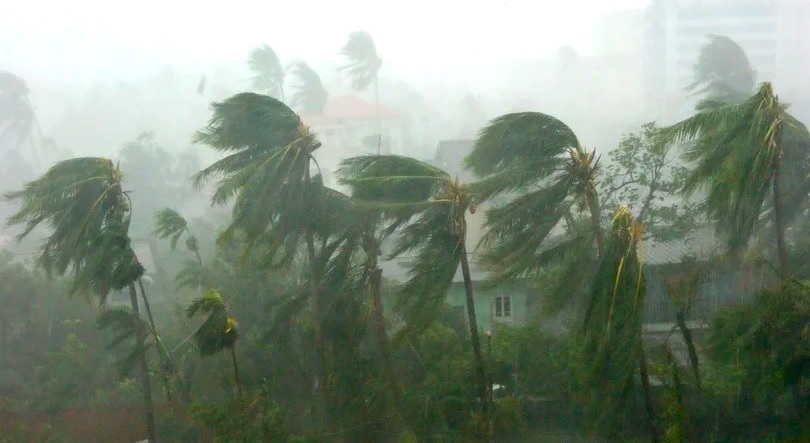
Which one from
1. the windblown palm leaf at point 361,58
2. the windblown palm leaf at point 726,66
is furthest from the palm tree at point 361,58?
the windblown palm leaf at point 726,66

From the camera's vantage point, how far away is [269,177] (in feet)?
22.6

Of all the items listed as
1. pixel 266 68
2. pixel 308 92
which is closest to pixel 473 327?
pixel 308 92

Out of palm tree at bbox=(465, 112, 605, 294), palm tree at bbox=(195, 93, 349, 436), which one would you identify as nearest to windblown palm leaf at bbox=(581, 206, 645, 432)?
palm tree at bbox=(465, 112, 605, 294)

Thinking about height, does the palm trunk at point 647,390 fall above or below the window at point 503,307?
below

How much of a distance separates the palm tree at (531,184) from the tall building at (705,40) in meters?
27.3

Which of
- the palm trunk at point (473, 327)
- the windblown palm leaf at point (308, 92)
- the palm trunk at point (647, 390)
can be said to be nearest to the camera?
the palm trunk at point (647, 390)

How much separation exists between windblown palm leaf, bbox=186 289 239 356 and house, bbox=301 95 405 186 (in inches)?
837

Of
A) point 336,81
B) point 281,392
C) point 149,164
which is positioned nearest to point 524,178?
point 281,392

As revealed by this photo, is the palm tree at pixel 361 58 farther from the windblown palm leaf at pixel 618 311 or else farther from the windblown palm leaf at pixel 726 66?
the windblown palm leaf at pixel 618 311

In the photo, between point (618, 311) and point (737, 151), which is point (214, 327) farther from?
point (737, 151)

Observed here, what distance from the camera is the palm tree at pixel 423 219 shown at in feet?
20.4

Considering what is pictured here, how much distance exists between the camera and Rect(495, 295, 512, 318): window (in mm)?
13117

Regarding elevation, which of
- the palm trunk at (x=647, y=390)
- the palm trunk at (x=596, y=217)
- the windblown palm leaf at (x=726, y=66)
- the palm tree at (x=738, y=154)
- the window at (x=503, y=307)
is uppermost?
the windblown palm leaf at (x=726, y=66)

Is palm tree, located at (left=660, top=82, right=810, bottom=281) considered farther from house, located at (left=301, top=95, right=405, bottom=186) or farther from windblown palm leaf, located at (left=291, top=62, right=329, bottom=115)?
windblown palm leaf, located at (left=291, top=62, right=329, bottom=115)
